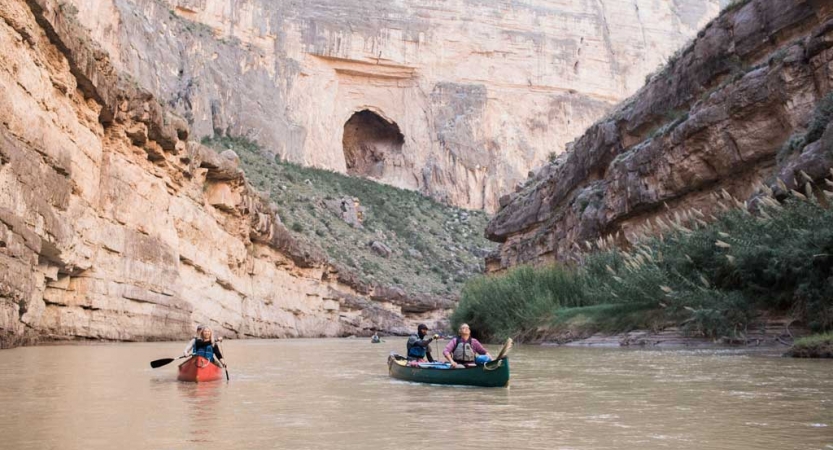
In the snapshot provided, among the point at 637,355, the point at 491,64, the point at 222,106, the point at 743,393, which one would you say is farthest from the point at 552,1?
the point at 743,393

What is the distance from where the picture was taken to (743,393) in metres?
7.55

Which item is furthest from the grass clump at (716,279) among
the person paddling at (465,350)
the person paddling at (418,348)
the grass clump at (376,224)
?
the grass clump at (376,224)

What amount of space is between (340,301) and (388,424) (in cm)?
3498

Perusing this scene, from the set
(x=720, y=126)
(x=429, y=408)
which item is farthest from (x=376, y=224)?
(x=429, y=408)

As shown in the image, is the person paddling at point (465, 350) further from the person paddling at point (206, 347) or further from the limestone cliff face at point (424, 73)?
the limestone cliff face at point (424, 73)

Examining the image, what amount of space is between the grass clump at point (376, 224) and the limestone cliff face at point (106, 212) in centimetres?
1364

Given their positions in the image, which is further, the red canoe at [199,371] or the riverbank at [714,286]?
the riverbank at [714,286]

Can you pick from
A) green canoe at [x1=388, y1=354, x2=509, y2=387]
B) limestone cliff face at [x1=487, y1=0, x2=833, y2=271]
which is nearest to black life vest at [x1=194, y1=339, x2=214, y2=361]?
green canoe at [x1=388, y1=354, x2=509, y2=387]

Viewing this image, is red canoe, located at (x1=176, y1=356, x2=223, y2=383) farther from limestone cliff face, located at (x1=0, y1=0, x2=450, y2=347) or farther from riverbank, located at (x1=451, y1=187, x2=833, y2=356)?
riverbank, located at (x1=451, y1=187, x2=833, y2=356)

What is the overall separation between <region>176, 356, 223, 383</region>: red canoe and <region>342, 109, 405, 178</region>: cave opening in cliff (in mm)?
64983

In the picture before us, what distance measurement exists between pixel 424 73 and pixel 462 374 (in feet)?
225

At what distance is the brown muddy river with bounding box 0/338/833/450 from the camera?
5320 millimetres

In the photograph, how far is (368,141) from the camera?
3066 inches

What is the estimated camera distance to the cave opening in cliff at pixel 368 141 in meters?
75.8
